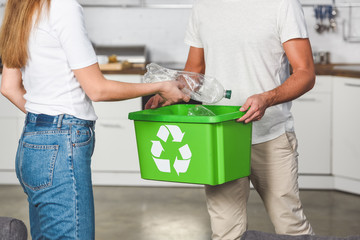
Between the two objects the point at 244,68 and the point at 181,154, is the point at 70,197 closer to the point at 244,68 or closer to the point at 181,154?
the point at 181,154

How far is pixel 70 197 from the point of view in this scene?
186cm

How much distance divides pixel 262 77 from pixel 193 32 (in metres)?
0.36

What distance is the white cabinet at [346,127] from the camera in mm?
4453

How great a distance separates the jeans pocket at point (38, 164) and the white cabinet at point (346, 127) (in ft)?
9.98

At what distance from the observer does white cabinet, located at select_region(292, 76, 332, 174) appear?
4.58 metres

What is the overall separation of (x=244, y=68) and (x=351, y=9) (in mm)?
3214

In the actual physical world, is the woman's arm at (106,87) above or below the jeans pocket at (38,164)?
above

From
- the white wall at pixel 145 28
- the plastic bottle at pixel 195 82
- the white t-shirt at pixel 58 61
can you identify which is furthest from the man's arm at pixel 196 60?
the white wall at pixel 145 28

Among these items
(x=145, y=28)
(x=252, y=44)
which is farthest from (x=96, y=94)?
(x=145, y=28)

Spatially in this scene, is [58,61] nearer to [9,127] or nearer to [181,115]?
[181,115]

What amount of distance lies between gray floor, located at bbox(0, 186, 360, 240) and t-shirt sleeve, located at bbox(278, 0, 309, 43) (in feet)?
5.59

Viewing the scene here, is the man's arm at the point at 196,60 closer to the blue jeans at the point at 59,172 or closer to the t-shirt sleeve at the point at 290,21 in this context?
the t-shirt sleeve at the point at 290,21

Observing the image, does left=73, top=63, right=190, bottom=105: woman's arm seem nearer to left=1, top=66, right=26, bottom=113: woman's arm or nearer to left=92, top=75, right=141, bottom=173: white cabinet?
left=1, top=66, right=26, bottom=113: woman's arm

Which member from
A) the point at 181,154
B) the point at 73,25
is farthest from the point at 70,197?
the point at 73,25
